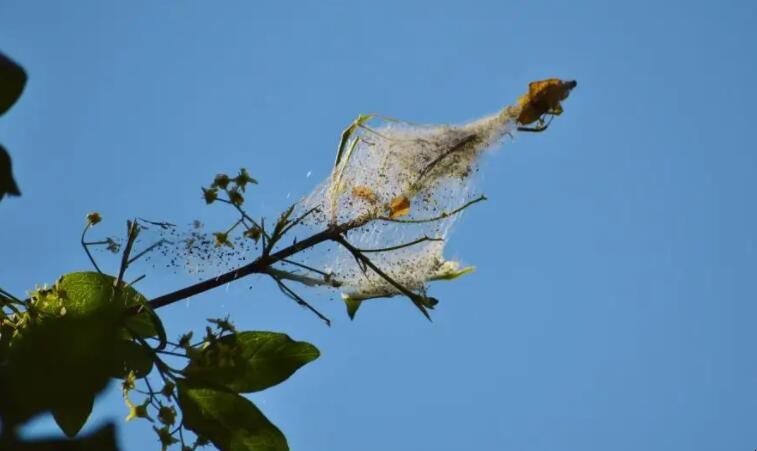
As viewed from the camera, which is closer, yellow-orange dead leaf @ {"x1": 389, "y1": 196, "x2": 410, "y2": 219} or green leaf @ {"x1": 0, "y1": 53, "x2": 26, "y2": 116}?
green leaf @ {"x1": 0, "y1": 53, "x2": 26, "y2": 116}

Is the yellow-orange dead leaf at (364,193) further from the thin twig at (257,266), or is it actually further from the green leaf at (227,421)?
the green leaf at (227,421)

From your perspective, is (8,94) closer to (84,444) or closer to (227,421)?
(84,444)

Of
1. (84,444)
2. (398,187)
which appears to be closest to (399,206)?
(398,187)

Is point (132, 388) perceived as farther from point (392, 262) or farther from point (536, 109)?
point (536, 109)

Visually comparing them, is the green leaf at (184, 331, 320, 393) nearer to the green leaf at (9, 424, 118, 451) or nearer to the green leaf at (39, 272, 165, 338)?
the green leaf at (39, 272, 165, 338)

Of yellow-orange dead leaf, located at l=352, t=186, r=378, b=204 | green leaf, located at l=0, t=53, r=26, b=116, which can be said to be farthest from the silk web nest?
green leaf, located at l=0, t=53, r=26, b=116

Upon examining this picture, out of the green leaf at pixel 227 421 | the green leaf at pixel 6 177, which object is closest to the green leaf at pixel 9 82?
the green leaf at pixel 6 177
